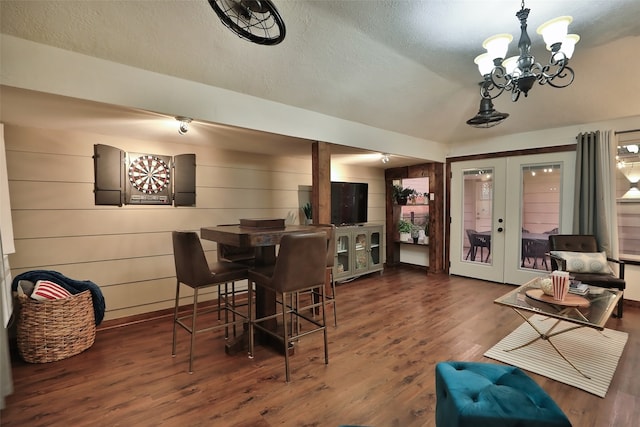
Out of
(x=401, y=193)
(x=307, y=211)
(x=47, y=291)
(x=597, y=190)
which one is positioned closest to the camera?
(x=47, y=291)

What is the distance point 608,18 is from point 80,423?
4805 millimetres

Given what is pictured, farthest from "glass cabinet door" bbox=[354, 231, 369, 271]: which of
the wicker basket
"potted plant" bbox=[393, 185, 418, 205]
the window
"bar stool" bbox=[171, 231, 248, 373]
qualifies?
the wicker basket

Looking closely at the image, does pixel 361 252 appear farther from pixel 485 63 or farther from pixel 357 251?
pixel 485 63

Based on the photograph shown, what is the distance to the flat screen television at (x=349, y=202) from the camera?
5.07m

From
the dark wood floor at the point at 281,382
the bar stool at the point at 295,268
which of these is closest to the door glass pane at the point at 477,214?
the dark wood floor at the point at 281,382

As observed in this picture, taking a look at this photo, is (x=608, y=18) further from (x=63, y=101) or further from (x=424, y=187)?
(x=63, y=101)

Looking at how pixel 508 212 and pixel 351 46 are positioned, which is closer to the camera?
pixel 351 46

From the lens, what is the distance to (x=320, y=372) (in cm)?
235

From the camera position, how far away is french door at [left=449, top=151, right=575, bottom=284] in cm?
444

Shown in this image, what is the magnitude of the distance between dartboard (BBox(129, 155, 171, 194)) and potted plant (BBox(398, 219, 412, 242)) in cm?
444

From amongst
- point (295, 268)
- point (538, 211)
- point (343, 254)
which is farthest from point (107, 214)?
point (538, 211)

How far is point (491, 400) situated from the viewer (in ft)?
4.33

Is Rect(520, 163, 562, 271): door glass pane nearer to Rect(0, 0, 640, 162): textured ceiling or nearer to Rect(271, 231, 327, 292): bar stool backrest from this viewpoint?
Rect(0, 0, 640, 162): textured ceiling

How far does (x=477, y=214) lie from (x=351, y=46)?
3833 mm
